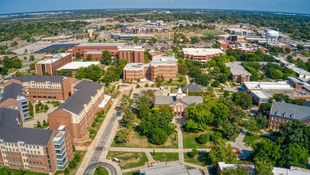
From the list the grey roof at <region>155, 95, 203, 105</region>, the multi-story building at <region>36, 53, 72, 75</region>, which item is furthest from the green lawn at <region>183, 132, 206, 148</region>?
the multi-story building at <region>36, 53, 72, 75</region>

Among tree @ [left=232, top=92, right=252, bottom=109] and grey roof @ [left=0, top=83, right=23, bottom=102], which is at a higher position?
grey roof @ [left=0, top=83, right=23, bottom=102]

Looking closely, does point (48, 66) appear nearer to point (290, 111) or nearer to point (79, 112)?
point (79, 112)

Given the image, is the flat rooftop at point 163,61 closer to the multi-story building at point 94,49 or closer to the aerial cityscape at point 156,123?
the aerial cityscape at point 156,123

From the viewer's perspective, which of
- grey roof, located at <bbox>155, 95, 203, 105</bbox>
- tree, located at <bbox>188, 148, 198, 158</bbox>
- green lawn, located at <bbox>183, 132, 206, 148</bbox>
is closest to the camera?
tree, located at <bbox>188, 148, 198, 158</bbox>

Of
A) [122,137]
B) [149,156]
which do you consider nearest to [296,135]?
[149,156]

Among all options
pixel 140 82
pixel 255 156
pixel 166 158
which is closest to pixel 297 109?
pixel 255 156

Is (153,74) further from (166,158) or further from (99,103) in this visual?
(166,158)

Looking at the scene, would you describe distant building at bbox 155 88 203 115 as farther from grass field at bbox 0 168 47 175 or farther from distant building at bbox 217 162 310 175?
grass field at bbox 0 168 47 175
